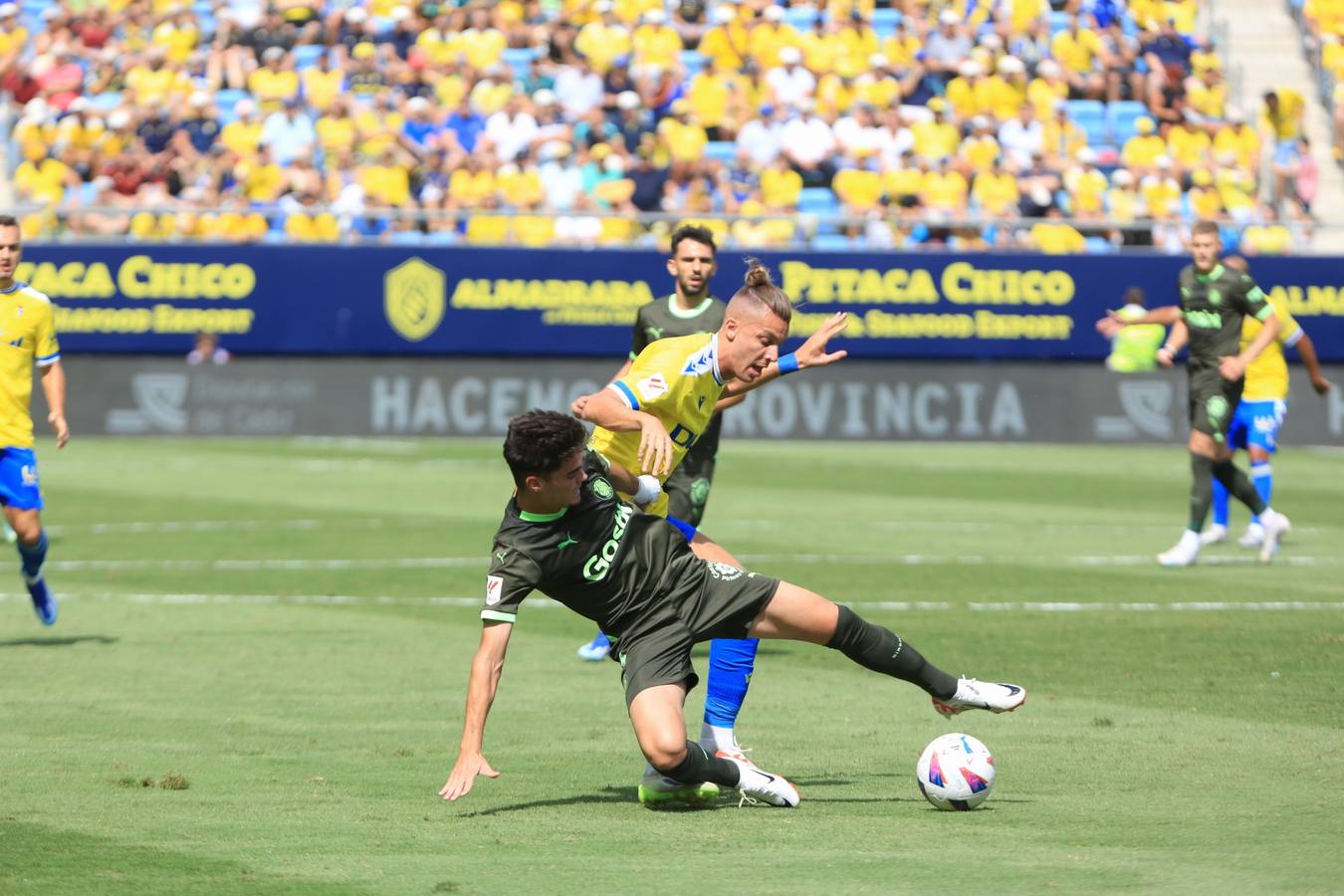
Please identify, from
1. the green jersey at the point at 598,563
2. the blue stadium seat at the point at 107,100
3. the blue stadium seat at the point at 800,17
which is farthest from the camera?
the blue stadium seat at the point at 800,17

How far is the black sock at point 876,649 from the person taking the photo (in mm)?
7520

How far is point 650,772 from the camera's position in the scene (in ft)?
24.3

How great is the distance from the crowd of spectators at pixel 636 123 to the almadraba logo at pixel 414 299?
2.35 feet

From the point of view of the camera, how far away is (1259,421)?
1789cm

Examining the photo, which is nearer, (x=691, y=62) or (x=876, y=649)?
(x=876, y=649)

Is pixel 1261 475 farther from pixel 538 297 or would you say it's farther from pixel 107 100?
pixel 107 100

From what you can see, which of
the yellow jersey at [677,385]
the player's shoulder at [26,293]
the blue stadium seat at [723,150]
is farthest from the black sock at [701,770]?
the blue stadium seat at [723,150]

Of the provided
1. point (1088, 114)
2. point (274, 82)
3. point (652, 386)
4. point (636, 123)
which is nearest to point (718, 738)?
point (652, 386)

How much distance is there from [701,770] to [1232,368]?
9.26 metres

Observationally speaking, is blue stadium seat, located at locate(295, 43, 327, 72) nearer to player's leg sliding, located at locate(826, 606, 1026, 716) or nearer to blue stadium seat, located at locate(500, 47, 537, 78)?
blue stadium seat, located at locate(500, 47, 537, 78)

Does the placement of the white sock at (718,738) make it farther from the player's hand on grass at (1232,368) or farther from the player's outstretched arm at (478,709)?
the player's hand on grass at (1232,368)

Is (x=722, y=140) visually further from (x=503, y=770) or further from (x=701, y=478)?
(x=503, y=770)

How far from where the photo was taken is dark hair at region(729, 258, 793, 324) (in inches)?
307

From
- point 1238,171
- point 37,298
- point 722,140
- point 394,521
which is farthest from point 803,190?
point 37,298
